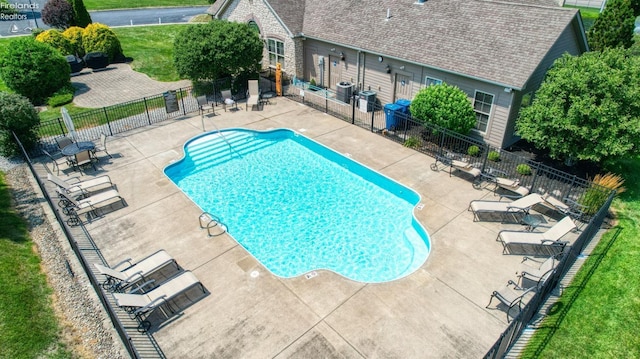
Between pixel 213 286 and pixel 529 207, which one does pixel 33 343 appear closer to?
pixel 213 286

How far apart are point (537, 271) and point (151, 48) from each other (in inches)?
1381

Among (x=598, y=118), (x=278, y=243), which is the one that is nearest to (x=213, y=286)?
(x=278, y=243)

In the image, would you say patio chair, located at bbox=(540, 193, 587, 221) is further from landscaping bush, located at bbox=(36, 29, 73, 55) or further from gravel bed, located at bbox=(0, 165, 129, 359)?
landscaping bush, located at bbox=(36, 29, 73, 55)

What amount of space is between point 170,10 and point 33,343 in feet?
178

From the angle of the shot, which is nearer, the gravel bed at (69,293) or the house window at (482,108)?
the gravel bed at (69,293)

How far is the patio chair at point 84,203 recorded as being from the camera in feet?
45.0

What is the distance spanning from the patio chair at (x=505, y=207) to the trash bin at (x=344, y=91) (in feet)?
39.4

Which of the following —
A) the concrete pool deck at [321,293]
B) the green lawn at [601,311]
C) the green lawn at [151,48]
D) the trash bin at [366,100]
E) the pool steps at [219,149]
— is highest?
the green lawn at [151,48]

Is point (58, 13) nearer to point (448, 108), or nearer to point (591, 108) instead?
point (448, 108)

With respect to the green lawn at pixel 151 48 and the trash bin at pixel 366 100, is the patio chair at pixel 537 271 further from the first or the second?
the green lawn at pixel 151 48

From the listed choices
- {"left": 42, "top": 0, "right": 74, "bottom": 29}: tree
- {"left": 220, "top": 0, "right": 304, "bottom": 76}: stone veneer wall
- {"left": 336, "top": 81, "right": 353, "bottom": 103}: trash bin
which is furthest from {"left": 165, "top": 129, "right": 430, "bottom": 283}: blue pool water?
{"left": 42, "top": 0, "right": 74, "bottom": 29}: tree

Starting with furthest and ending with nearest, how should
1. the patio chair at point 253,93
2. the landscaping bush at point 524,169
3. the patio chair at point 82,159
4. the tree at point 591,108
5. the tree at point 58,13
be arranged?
1. the tree at point 58,13
2. the patio chair at point 253,93
3. the patio chair at point 82,159
4. the landscaping bush at point 524,169
5. the tree at point 591,108

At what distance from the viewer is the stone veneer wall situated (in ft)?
A: 85.2

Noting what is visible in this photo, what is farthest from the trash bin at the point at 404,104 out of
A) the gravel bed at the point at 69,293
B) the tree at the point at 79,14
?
the tree at the point at 79,14
